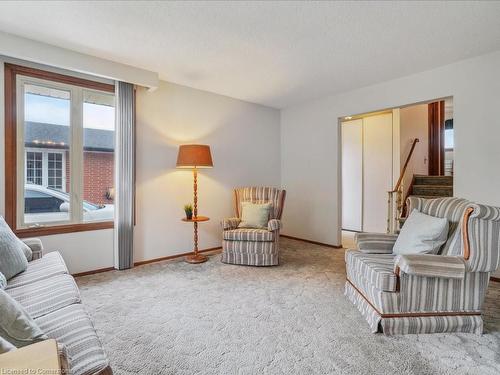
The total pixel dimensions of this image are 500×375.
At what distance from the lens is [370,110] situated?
4004mm

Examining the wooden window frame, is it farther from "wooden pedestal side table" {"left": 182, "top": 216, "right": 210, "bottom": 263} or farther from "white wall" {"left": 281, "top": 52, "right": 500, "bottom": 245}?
"white wall" {"left": 281, "top": 52, "right": 500, "bottom": 245}

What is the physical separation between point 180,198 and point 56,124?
1.72m

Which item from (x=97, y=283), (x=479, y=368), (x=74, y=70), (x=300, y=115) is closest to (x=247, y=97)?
(x=300, y=115)

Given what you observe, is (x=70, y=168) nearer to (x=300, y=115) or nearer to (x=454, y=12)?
(x=300, y=115)

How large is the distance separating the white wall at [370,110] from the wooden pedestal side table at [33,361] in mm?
3873

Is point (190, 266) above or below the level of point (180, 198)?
below

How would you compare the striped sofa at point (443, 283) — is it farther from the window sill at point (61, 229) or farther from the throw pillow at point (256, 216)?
the window sill at point (61, 229)

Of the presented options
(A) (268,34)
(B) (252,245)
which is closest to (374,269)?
(B) (252,245)

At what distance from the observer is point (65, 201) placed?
3.16 metres

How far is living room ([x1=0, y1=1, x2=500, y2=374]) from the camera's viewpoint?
5.84 ft

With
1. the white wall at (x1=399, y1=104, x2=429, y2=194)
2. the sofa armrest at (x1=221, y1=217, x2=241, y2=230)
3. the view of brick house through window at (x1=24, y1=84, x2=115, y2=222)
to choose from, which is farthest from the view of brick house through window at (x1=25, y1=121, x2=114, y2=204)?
the white wall at (x1=399, y1=104, x2=429, y2=194)

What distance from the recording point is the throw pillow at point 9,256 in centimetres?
181

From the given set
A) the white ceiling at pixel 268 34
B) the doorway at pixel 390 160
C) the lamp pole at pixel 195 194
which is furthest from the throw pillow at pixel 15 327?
the doorway at pixel 390 160

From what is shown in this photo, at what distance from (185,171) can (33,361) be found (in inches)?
→ 137
